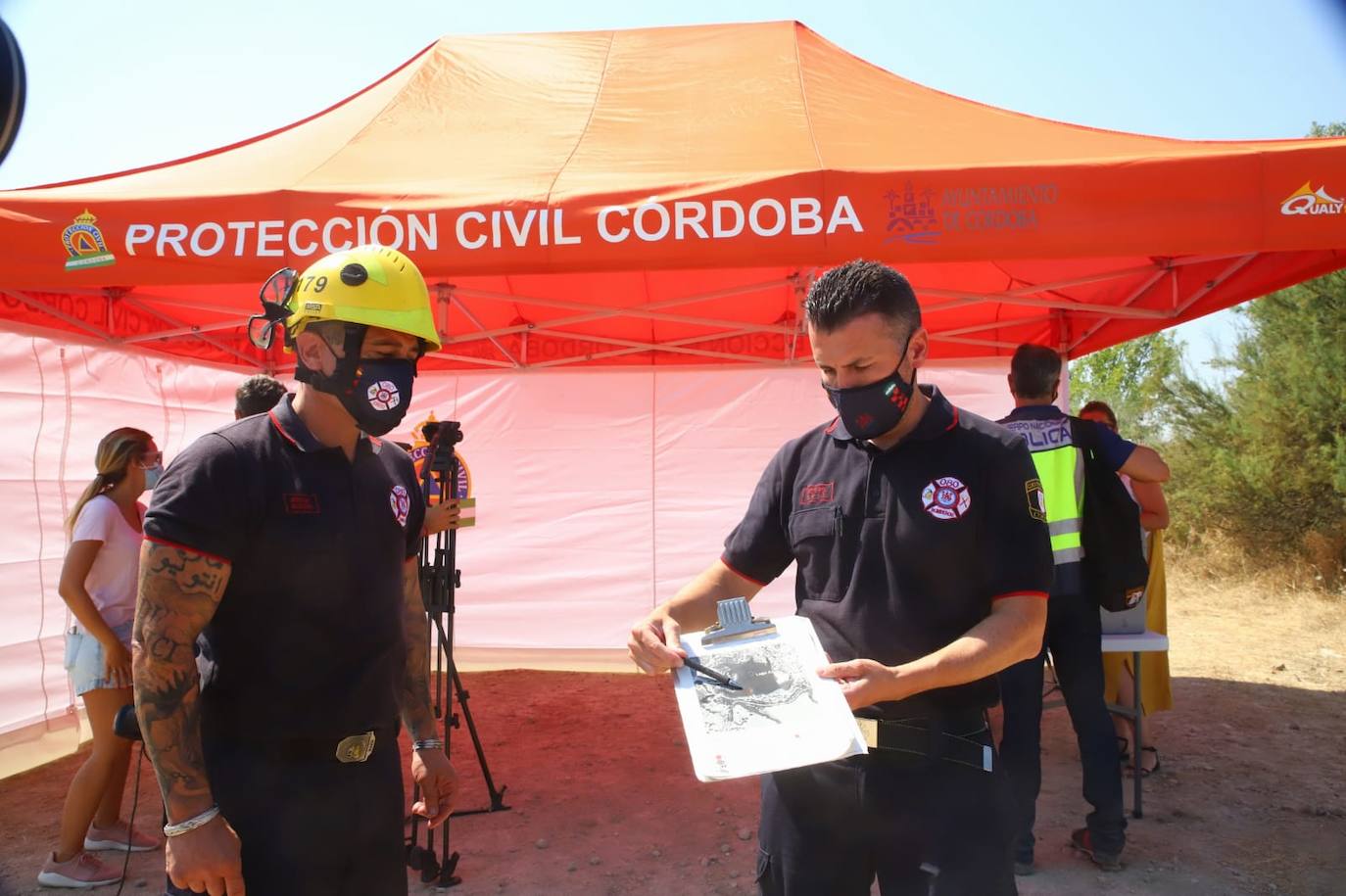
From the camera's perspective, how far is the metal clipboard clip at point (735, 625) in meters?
1.80

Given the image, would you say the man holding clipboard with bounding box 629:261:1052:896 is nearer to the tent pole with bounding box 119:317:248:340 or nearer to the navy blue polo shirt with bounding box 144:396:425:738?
the navy blue polo shirt with bounding box 144:396:425:738

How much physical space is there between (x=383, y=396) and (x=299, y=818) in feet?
2.96

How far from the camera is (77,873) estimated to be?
3.93m

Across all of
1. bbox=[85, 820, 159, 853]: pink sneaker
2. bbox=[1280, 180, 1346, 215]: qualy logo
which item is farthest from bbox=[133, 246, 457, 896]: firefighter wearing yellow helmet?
bbox=[1280, 180, 1346, 215]: qualy logo

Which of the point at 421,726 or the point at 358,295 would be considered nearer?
the point at 358,295

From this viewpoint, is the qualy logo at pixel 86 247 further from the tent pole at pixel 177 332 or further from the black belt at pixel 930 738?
the black belt at pixel 930 738

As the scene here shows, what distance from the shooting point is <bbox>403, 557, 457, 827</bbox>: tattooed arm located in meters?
2.26

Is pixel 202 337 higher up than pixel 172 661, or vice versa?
pixel 202 337

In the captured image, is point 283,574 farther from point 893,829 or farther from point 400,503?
point 893,829

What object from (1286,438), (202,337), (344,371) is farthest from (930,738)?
(1286,438)

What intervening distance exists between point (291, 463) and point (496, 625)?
5.74m

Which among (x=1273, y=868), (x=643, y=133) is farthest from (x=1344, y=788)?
(x=643, y=133)

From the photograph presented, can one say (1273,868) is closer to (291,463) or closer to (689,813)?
(689,813)

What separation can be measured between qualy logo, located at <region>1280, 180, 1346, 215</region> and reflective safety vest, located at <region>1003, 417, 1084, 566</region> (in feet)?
3.88
